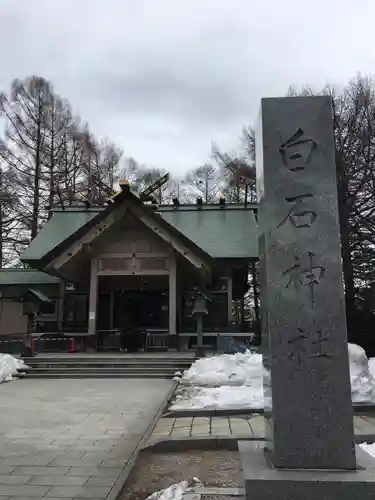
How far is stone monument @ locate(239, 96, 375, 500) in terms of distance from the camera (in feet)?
11.7

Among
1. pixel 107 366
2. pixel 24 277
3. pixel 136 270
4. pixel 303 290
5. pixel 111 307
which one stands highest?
pixel 24 277

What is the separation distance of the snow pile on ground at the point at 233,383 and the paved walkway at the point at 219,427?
2.01 ft

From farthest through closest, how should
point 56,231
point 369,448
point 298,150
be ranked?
point 56,231 < point 369,448 < point 298,150

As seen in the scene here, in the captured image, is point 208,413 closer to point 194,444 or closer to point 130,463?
point 194,444

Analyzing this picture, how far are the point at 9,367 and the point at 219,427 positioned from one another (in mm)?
8944

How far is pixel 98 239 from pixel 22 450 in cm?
1390

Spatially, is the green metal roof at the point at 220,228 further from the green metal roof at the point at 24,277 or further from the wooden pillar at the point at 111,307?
the green metal roof at the point at 24,277

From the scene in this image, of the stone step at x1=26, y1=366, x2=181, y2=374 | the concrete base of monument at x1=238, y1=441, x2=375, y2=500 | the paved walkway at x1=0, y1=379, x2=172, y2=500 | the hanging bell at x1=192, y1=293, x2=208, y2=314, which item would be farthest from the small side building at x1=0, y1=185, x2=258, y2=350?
the concrete base of monument at x1=238, y1=441, x2=375, y2=500

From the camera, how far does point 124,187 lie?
722 inches

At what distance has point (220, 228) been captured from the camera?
76.1 feet

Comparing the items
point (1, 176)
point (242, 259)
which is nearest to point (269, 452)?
point (242, 259)

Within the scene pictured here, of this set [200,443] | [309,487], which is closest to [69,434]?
[200,443]

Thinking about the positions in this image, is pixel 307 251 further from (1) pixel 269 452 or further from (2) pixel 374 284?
(2) pixel 374 284

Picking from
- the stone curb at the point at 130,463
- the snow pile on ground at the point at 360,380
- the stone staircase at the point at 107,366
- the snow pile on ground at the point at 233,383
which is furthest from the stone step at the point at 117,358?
the snow pile on ground at the point at 360,380
